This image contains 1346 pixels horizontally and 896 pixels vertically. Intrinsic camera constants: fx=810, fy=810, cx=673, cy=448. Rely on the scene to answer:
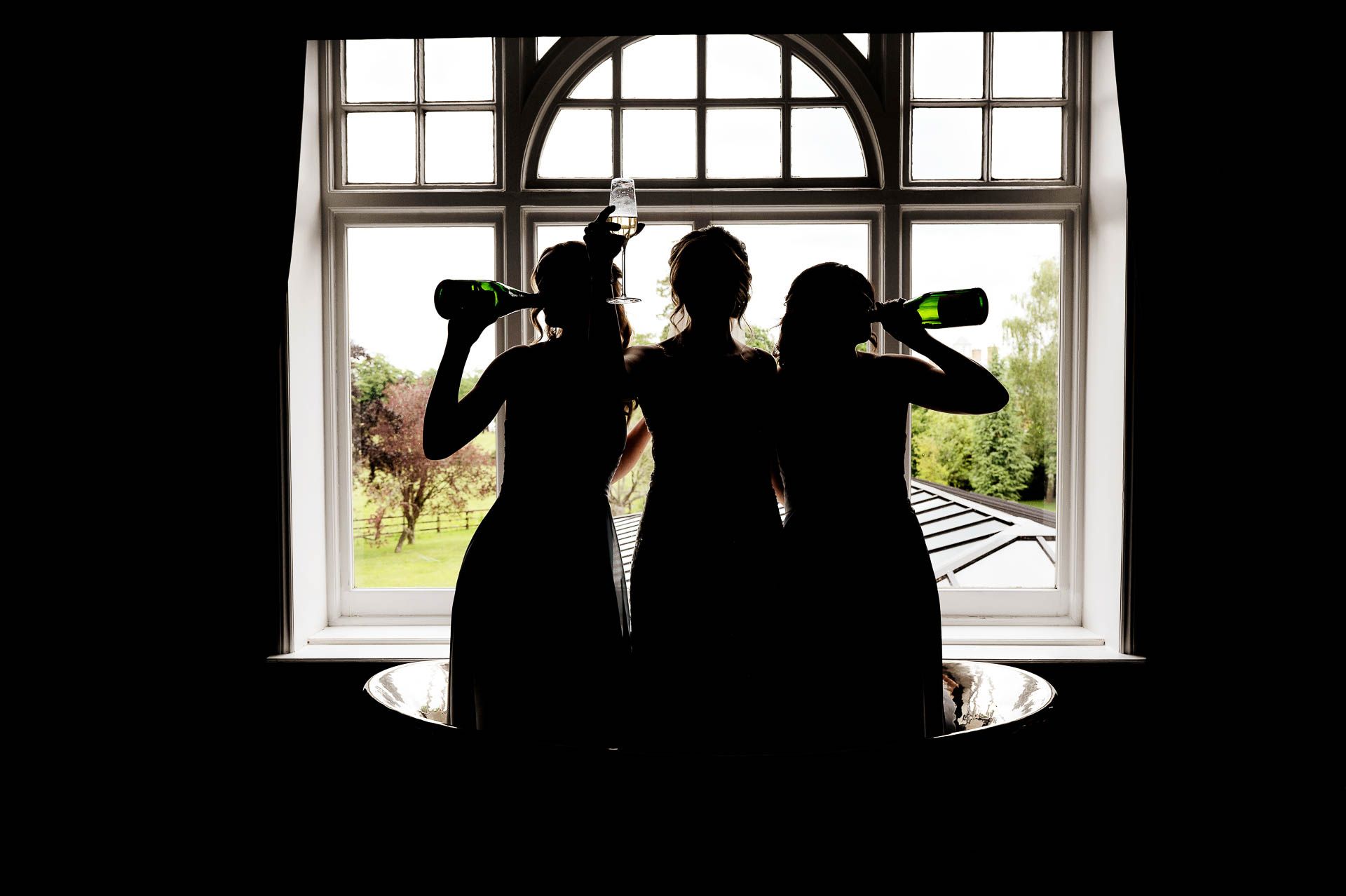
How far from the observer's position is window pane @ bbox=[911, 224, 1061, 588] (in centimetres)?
232

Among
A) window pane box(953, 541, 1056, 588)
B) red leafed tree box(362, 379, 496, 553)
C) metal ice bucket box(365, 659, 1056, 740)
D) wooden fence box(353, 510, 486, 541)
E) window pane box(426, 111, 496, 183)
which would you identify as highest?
window pane box(426, 111, 496, 183)

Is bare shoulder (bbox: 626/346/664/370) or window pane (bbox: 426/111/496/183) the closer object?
bare shoulder (bbox: 626/346/664/370)

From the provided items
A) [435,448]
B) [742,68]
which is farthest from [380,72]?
[435,448]

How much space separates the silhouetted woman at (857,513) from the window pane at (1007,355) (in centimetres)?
86

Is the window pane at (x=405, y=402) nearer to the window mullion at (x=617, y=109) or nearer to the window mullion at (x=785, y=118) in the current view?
the window mullion at (x=617, y=109)

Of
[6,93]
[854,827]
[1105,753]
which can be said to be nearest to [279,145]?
[6,93]

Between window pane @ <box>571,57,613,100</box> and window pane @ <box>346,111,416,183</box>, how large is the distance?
1.60ft

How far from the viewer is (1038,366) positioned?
91.8 inches

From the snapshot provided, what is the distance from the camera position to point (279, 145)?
6.48 ft

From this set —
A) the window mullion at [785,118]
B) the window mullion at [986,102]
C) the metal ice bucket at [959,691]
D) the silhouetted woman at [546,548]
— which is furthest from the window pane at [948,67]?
the metal ice bucket at [959,691]

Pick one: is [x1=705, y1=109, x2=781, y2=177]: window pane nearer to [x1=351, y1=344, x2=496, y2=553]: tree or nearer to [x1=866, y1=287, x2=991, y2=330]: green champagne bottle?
[x1=866, y1=287, x2=991, y2=330]: green champagne bottle

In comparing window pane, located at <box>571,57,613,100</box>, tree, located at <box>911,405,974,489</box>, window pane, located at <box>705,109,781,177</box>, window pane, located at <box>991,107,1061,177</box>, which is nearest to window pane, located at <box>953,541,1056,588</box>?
tree, located at <box>911,405,974,489</box>

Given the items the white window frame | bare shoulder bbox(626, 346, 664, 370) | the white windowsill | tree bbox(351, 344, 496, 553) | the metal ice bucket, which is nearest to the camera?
the metal ice bucket

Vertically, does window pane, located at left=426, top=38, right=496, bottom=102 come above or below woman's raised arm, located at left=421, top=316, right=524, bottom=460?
→ above
